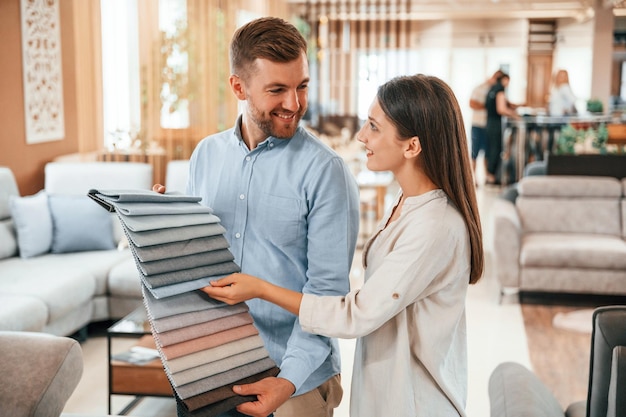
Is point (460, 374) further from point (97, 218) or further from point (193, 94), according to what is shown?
point (193, 94)

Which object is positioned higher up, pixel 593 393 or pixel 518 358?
pixel 593 393

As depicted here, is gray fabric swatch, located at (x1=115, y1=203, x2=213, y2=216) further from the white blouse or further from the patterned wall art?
the patterned wall art

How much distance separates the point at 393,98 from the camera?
1.45 meters

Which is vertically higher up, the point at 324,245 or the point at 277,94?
the point at 277,94

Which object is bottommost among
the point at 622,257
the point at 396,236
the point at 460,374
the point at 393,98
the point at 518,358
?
the point at 518,358

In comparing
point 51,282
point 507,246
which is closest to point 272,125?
point 51,282

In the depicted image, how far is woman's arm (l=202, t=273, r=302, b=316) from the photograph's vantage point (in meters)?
1.36

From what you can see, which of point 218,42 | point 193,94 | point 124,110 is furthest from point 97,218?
point 124,110

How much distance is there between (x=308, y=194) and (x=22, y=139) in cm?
452

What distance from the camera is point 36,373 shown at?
193 centimetres

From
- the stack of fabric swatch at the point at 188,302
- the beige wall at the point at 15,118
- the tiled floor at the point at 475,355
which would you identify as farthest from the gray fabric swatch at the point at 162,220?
the beige wall at the point at 15,118

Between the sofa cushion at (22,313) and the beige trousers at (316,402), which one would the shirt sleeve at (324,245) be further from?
the sofa cushion at (22,313)

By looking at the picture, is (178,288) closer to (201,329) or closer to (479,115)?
(201,329)

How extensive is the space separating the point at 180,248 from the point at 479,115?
410 inches
